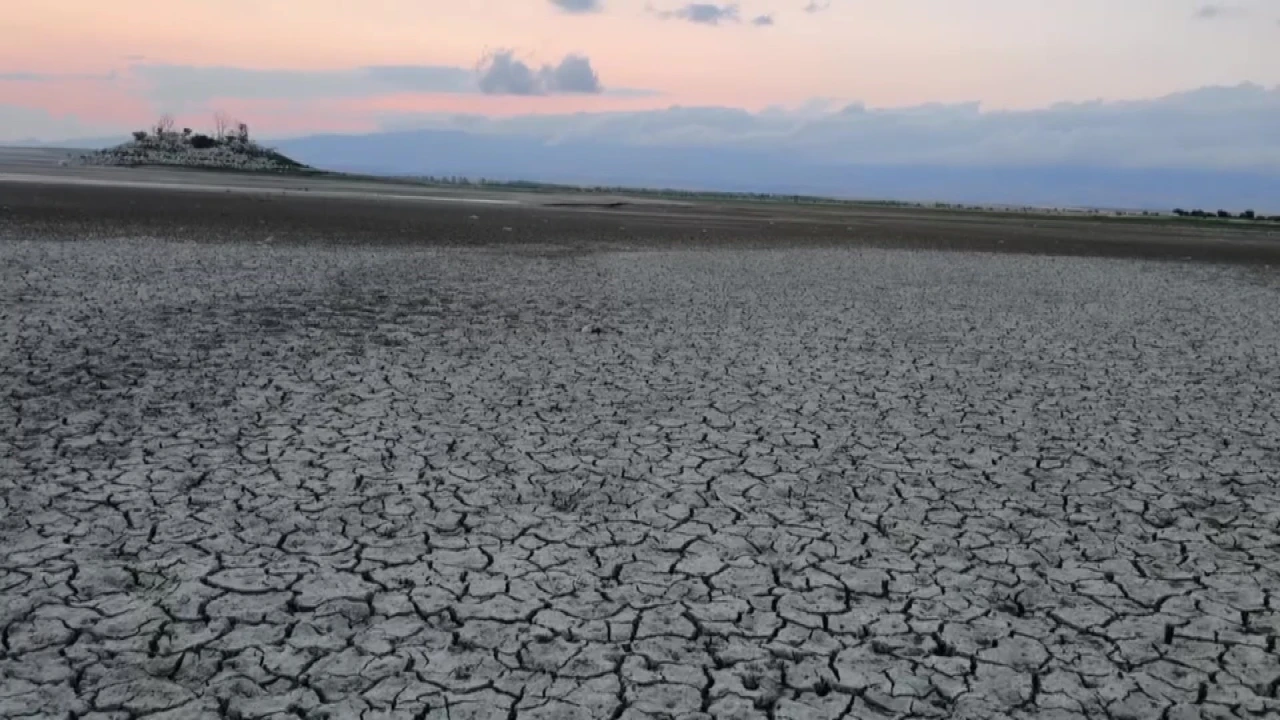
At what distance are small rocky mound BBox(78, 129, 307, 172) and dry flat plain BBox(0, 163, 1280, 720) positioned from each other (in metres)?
69.8

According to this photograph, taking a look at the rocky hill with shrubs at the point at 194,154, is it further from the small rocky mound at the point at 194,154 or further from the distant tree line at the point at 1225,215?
the distant tree line at the point at 1225,215

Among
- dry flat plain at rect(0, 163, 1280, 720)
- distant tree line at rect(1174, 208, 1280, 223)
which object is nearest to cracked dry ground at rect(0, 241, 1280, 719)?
dry flat plain at rect(0, 163, 1280, 720)

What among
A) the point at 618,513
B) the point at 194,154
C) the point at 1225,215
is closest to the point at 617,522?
the point at 618,513

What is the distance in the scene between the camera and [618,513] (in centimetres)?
474

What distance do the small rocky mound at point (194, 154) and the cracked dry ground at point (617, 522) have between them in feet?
235

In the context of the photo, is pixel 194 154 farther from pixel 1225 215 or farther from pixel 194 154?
pixel 1225 215

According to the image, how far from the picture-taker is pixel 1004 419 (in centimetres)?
682

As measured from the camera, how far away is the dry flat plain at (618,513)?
320 centimetres

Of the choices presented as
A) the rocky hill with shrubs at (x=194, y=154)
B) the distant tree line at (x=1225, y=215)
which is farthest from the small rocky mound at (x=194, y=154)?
the distant tree line at (x=1225, y=215)

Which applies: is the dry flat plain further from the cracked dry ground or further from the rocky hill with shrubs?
the rocky hill with shrubs

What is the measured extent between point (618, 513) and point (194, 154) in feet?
282

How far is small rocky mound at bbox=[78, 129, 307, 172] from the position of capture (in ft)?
239

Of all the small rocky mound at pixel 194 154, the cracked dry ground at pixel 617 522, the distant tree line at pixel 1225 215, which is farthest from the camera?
the small rocky mound at pixel 194 154

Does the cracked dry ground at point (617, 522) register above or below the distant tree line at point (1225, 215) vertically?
below
